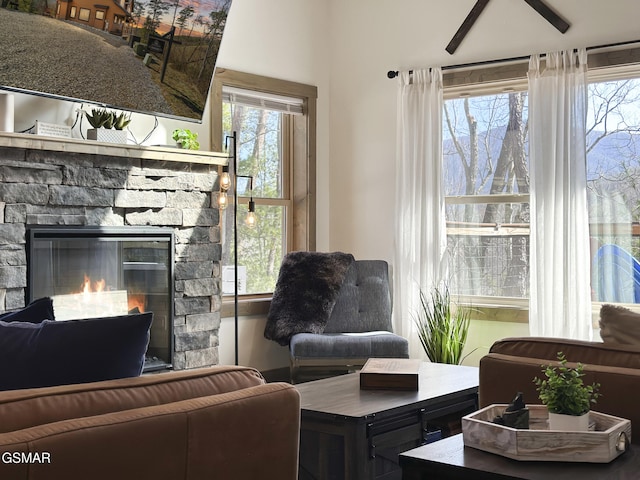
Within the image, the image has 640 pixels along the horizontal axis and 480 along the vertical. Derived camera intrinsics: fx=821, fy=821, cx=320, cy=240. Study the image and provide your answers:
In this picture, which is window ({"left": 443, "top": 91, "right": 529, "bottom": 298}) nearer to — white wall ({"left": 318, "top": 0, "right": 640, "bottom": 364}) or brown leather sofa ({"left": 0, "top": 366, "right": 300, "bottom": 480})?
white wall ({"left": 318, "top": 0, "right": 640, "bottom": 364})

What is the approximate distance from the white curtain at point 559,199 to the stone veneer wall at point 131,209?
197cm

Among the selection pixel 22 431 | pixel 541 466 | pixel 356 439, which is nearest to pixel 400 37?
pixel 356 439

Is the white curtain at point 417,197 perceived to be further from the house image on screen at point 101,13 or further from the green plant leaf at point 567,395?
the green plant leaf at point 567,395

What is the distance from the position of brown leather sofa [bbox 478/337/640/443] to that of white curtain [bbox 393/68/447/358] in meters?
3.06

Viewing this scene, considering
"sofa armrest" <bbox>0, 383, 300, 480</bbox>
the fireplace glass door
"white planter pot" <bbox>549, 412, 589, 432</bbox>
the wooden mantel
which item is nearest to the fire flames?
the fireplace glass door

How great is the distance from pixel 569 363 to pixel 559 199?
287cm

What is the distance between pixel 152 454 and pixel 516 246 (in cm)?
416

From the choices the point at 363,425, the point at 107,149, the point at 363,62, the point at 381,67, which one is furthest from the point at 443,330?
the point at 363,425

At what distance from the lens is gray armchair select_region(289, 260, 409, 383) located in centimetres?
503

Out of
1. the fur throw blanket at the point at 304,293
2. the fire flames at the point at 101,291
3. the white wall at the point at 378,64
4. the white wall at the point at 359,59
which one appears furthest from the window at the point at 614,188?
the fire flames at the point at 101,291

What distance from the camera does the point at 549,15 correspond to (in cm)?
509

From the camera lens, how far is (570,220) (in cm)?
492

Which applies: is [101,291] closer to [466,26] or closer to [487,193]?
[487,193]

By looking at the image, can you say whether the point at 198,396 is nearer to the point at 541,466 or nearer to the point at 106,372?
the point at 106,372
